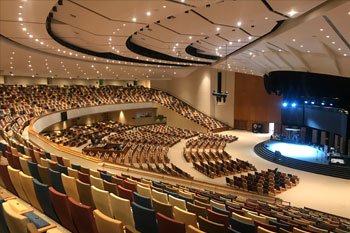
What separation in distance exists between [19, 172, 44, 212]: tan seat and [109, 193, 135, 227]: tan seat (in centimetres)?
99

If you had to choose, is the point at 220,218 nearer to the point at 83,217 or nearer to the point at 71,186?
the point at 83,217

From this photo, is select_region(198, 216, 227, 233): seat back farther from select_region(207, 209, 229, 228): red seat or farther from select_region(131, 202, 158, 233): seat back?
select_region(131, 202, 158, 233): seat back

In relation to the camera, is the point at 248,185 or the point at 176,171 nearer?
the point at 248,185

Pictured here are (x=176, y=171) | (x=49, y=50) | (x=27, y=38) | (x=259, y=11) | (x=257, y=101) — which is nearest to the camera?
(x=259, y=11)

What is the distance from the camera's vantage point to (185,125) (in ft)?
101

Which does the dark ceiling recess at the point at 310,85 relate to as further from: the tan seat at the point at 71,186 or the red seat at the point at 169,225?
the tan seat at the point at 71,186

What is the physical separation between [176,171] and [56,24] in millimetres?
8354

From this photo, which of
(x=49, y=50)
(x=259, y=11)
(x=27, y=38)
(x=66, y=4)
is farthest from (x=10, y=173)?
(x=49, y=50)

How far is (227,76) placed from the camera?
1198 inches

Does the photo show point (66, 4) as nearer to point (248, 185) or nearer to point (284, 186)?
point (248, 185)

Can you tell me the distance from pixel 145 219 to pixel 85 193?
1.03 metres

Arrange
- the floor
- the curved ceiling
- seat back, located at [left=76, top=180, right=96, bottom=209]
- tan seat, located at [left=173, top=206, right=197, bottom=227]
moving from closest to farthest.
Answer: tan seat, located at [left=173, top=206, right=197, bottom=227] → seat back, located at [left=76, top=180, right=96, bottom=209] → the curved ceiling → the floor

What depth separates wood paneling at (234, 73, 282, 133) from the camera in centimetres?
2779

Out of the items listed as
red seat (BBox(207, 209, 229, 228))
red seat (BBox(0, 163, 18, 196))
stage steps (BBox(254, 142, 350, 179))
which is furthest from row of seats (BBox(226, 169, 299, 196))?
red seat (BBox(0, 163, 18, 196))
